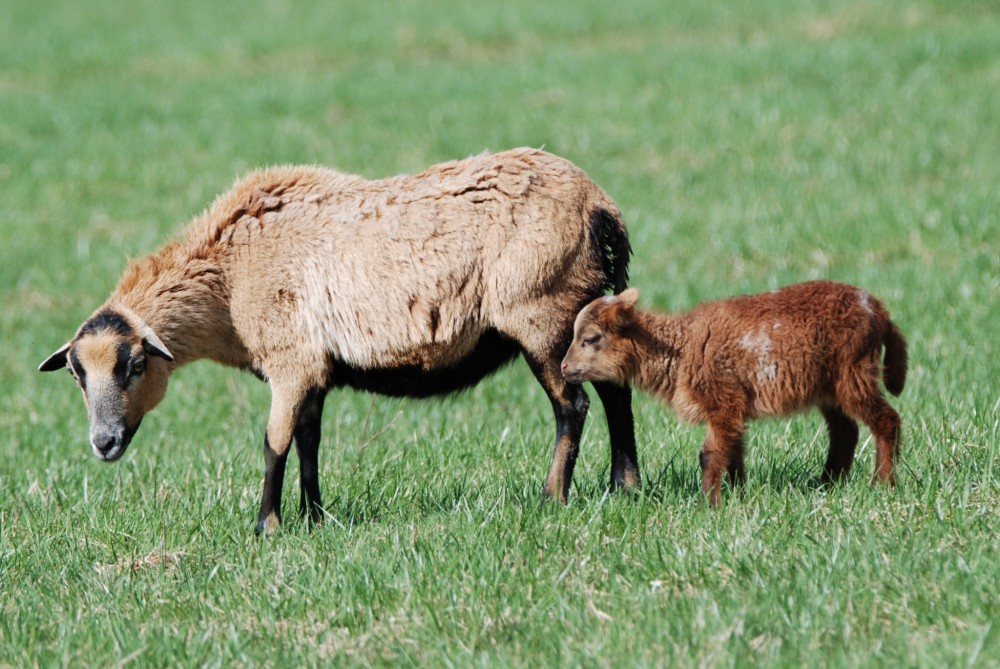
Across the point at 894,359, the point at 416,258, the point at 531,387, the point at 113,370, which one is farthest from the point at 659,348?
the point at 531,387

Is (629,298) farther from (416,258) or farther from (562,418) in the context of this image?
(416,258)

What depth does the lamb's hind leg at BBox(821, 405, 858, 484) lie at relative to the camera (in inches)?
252

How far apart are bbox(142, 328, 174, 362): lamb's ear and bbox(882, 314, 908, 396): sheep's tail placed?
3.65 m

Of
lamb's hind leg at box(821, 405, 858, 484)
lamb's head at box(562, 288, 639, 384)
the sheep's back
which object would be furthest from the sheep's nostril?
lamb's hind leg at box(821, 405, 858, 484)

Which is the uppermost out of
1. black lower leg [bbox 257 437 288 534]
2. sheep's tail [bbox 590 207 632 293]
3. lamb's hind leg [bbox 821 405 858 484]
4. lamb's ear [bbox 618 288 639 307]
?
sheep's tail [bbox 590 207 632 293]

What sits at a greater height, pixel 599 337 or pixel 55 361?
pixel 599 337

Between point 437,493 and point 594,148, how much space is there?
10170 mm

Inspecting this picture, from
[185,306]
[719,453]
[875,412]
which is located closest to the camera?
[875,412]

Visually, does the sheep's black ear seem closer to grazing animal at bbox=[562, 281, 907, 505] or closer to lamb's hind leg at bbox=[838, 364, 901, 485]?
grazing animal at bbox=[562, 281, 907, 505]

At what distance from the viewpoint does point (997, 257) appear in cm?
1138

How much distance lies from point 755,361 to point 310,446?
2392mm

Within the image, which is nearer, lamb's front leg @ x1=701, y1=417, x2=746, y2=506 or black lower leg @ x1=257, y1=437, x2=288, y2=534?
lamb's front leg @ x1=701, y1=417, x2=746, y2=506

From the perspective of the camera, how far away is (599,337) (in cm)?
636

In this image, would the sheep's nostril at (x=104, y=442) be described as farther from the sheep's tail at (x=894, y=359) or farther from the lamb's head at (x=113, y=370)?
the sheep's tail at (x=894, y=359)
